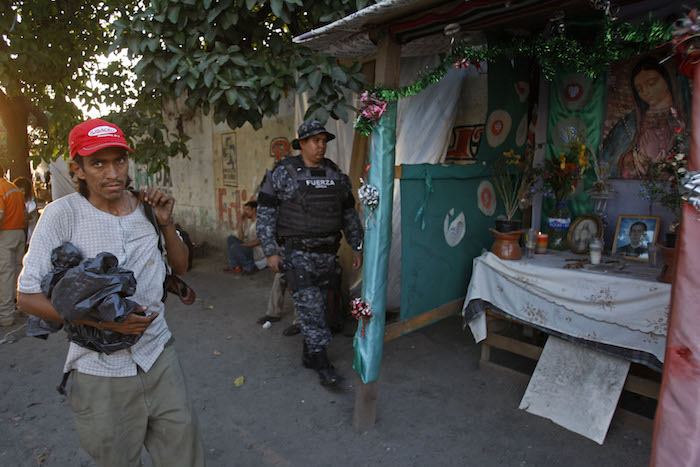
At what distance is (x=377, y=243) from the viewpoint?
9.89 ft

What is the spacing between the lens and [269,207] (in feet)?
12.9

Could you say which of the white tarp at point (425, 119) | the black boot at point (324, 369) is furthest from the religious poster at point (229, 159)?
the black boot at point (324, 369)

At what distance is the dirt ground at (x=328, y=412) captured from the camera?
2.91 meters

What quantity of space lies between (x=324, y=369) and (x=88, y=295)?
103 inches

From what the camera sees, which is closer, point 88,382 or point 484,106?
point 88,382

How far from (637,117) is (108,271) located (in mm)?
4047

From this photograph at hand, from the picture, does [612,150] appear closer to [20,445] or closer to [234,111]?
[234,111]

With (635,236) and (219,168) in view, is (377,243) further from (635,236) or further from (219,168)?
(219,168)

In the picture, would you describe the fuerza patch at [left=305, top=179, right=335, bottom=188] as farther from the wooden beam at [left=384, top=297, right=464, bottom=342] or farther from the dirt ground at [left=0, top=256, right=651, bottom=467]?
A: the dirt ground at [left=0, top=256, right=651, bottom=467]

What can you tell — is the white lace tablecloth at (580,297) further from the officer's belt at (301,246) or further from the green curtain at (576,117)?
the officer's belt at (301,246)

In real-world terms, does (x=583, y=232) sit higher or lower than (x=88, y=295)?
lower

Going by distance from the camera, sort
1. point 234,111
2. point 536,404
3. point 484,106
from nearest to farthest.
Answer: point 536,404 → point 234,111 → point 484,106

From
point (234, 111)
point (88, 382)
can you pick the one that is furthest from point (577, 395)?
point (234, 111)

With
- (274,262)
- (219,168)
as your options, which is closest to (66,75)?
(219,168)
